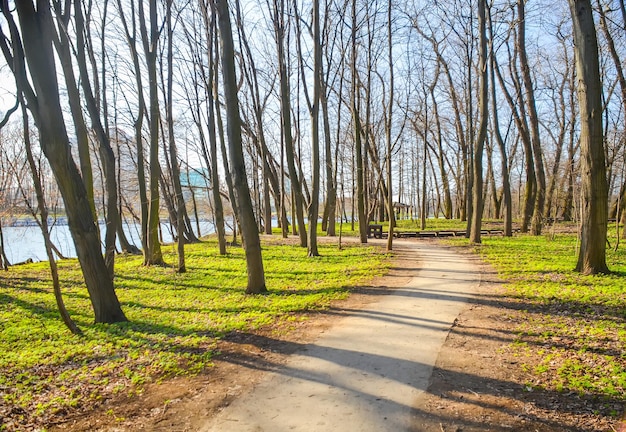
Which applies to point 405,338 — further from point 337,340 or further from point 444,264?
point 444,264

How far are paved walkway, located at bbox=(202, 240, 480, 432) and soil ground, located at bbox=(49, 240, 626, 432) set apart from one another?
162 millimetres

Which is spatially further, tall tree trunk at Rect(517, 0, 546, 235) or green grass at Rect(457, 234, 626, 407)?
tall tree trunk at Rect(517, 0, 546, 235)

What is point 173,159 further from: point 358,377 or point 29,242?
point 29,242

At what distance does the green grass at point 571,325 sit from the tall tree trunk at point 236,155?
502 centimetres

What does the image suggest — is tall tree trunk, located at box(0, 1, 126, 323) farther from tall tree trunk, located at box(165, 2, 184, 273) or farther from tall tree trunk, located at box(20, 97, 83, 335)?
tall tree trunk, located at box(165, 2, 184, 273)

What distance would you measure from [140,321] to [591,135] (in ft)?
30.7

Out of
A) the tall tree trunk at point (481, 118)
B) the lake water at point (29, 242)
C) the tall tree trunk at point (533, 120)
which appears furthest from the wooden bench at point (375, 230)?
the lake water at point (29, 242)

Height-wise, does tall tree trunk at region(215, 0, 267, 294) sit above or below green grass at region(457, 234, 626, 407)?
above

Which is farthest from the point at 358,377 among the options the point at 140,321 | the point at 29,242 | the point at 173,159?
the point at 29,242

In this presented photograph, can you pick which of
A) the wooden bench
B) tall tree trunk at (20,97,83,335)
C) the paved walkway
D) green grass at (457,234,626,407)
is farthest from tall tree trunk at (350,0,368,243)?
tall tree trunk at (20,97,83,335)

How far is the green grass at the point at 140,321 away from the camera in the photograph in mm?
4172

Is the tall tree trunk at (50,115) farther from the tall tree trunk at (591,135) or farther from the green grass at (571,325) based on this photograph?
the tall tree trunk at (591,135)

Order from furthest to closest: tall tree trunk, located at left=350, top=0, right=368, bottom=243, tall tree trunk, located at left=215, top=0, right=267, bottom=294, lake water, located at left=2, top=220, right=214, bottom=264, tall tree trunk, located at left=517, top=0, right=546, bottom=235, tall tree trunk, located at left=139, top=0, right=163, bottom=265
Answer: lake water, located at left=2, top=220, right=214, bottom=264 → tall tree trunk, located at left=517, top=0, right=546, bottom=235 → tall tree trunk, located at left=350, top=0, right=368, bottom=243 → tall tree trunk, located at left=139, top=0, right=163, bottom=265 → tall tree trunk, located at left=215, top=0, right=267, bottom=294

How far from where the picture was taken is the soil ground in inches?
122
